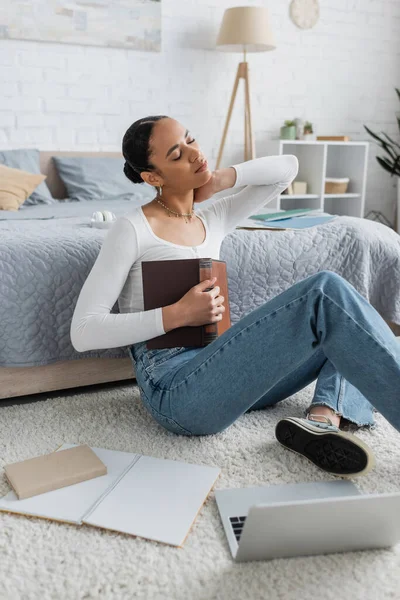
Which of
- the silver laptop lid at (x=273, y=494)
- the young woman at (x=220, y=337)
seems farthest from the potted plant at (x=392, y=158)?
the silver laptop lid at (x=273, y=494)

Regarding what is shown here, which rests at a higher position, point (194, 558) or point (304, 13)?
point (304, 13)

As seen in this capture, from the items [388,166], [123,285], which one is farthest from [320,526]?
[388,166]

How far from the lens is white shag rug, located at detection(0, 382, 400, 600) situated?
3.81 feet

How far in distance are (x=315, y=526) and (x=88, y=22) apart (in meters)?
3.66

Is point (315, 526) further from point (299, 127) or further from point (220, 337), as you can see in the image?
point (299, 127)

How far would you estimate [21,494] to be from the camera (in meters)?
1.42

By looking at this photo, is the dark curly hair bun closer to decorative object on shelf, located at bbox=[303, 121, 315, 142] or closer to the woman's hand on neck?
the woman's hand on neck

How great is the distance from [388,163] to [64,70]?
2535 millimetres

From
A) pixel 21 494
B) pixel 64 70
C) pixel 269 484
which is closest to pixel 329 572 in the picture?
pixel 269 484

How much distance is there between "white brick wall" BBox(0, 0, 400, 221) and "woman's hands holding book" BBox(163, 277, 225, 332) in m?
2.80

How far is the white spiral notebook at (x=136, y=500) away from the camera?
1.33 m

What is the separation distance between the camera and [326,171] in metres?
5.17

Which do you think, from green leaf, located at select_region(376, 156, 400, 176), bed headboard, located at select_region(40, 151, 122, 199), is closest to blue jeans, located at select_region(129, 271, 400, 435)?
bed headboard, located at select_region(40, 151, 122, 199)

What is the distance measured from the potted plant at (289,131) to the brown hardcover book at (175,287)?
10.6 ft
